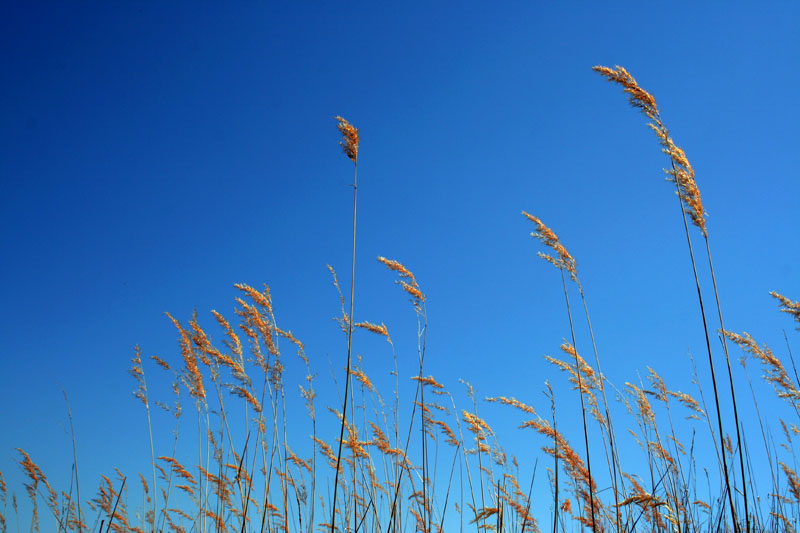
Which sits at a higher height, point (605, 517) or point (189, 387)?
point (189, 387)

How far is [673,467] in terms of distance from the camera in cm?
403

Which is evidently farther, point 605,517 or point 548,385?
point 605,517

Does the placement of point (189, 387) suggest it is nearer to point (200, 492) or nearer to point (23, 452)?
point (200, 492)

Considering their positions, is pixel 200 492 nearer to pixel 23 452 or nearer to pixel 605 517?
pixel 23 452

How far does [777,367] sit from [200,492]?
4.85 m

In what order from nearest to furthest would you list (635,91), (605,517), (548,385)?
1. (635,91)
2. (548,385)
3. (605,517)

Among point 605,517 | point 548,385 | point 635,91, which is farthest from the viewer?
point 605,517

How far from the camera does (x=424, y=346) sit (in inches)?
130

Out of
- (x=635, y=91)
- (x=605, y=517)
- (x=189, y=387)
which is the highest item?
(x=635, y=91)

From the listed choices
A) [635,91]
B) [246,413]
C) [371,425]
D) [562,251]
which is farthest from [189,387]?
[635,91]

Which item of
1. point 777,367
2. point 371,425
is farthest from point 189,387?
point 777,367

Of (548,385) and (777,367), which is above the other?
(777,367)

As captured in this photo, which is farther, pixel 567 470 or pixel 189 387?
pixel 189 387

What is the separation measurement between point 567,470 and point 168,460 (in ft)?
12.1
